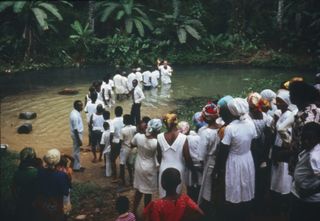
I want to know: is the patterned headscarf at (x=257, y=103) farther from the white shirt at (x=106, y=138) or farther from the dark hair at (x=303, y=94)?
the white shirt at (x=106, y=138)

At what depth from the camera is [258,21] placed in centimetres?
2358

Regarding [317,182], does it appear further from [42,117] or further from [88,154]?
[42,117]

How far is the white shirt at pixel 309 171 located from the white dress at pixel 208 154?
1.16m

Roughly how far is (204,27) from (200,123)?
1960cm

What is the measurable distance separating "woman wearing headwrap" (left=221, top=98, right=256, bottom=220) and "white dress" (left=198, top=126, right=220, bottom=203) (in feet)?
0.82

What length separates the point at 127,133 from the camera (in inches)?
256

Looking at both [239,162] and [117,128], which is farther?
[117,128]

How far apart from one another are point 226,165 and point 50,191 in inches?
72.0

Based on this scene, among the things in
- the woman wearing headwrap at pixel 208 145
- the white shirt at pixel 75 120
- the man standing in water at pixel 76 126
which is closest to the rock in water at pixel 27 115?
the man standing in water at pixel 76 126

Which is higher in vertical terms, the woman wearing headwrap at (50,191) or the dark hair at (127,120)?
the dark hair at (127,120)

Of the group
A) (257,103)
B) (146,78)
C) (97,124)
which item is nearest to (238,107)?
(257,103)

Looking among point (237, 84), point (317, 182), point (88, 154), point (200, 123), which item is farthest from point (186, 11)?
point (317, 182)

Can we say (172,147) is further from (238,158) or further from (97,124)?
(97,124)

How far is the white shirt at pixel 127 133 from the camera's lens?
6508mm
